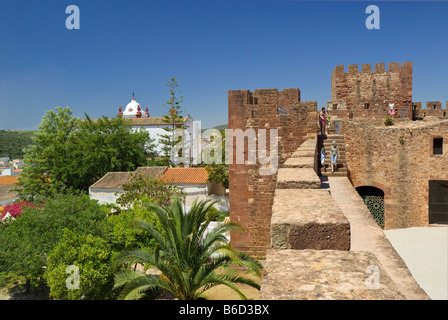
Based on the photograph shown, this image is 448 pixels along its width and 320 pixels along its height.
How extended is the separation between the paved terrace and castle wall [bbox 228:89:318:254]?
6.18 meters

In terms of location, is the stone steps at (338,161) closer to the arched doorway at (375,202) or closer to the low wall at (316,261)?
the arched doorway at (375,202)

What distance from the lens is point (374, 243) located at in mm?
3426

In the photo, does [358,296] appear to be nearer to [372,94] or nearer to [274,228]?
[274,228]

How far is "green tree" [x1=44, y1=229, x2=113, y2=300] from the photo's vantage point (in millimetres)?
10008

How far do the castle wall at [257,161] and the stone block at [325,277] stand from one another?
8157 mm

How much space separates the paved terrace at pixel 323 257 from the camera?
1.72 m

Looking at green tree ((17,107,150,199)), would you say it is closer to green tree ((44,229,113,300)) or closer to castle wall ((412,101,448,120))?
green tree ((44,229,113,300))

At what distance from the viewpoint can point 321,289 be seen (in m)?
1.74

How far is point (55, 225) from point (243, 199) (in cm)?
736

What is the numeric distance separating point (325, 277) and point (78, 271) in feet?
33.0

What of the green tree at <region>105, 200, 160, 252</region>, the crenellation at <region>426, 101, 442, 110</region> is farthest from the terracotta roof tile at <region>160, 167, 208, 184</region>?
the crenellation at <region>426, 101, 442, 110</region>
